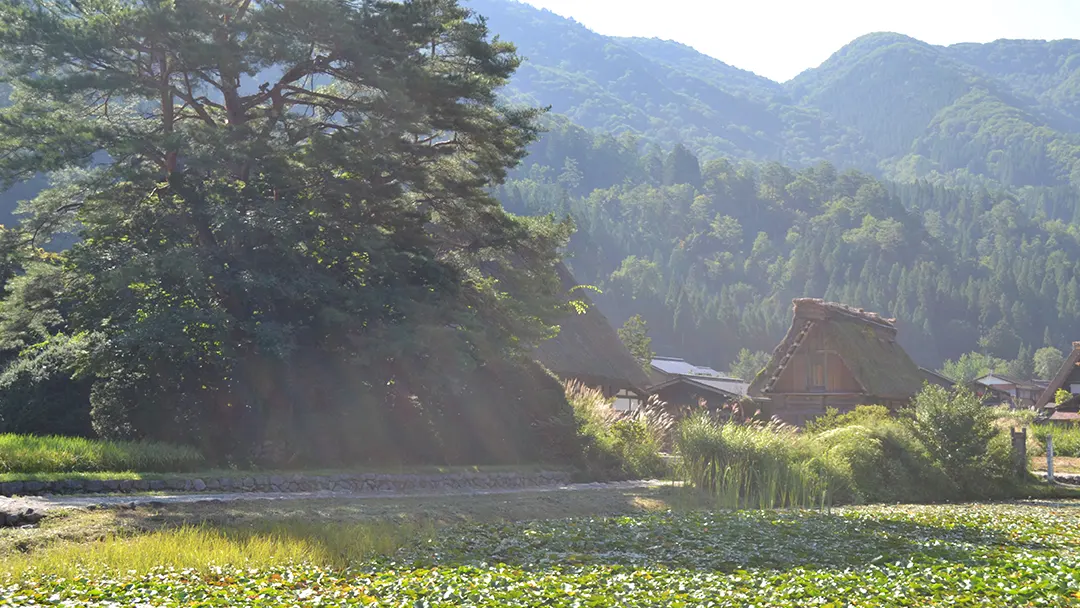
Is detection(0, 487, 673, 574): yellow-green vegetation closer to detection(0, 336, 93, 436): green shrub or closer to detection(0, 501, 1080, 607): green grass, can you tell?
detection(0, 501, 1080, 607): green grass

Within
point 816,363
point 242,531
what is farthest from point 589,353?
point 242,531

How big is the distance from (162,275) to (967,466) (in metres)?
15.0

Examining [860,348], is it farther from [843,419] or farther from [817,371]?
[843,419]

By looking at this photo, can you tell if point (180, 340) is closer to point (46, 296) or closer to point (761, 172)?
point (46, 296)

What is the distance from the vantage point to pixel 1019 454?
21234mm

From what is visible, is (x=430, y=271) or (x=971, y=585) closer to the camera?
(x=971, y=585)

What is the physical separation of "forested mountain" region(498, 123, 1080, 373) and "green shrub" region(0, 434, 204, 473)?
94949 millimetres

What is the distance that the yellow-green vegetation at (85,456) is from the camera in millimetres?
14156

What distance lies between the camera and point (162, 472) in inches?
622

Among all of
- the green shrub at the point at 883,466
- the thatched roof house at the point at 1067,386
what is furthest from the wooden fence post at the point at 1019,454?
the thatched roof house at the point at 1067,386

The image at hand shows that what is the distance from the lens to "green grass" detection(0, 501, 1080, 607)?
7738mm

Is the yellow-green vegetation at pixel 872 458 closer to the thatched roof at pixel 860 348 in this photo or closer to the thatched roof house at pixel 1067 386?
the thatched roof at pixel 860 348

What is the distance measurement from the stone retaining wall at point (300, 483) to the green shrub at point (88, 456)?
89 centimetres

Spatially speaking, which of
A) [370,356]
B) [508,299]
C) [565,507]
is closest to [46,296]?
[370,356]
